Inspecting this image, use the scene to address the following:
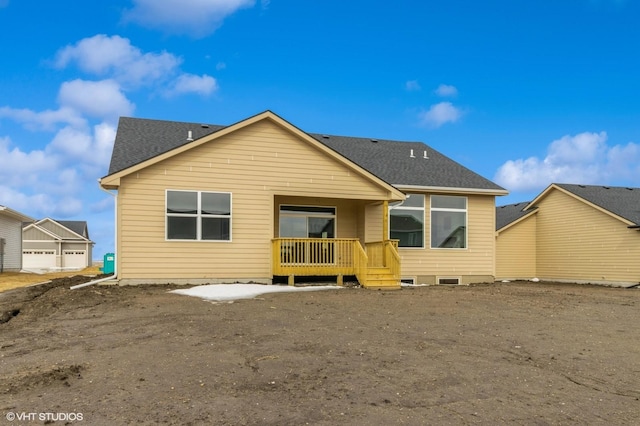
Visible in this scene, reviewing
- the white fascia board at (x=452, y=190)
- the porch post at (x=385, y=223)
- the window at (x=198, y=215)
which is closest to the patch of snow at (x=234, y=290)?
the window at (x=198, y=215)

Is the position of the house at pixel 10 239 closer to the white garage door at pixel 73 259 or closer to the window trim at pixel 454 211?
the white garage door at pixel 73 259

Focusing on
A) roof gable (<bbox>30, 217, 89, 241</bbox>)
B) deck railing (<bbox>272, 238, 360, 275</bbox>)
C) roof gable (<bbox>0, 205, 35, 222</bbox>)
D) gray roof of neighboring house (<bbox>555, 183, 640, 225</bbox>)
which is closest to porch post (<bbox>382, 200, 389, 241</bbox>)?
deck railing (<bbox>272, 238, 360, 275</bbox>)

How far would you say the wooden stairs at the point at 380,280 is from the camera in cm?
1447

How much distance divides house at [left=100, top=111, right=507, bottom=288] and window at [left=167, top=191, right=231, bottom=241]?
29 millimetres

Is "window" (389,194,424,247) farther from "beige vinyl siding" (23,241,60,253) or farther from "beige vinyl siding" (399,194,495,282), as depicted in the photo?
"beige vinyl siding" (23,241,60,253)

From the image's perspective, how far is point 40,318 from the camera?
9125 millimetres

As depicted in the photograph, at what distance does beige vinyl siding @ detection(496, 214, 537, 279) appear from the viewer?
23938 millimetres

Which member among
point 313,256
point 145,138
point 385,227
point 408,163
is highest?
point 145,138

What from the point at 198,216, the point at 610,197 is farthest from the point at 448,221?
the point at 610,197

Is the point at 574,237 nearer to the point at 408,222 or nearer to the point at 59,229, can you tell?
the point at 408,222

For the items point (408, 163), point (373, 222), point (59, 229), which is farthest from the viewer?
point (59, 229)

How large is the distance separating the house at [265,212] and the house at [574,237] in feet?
24.1

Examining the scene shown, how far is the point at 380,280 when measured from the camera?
575 inches

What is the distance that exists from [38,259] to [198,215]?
1569 inches
